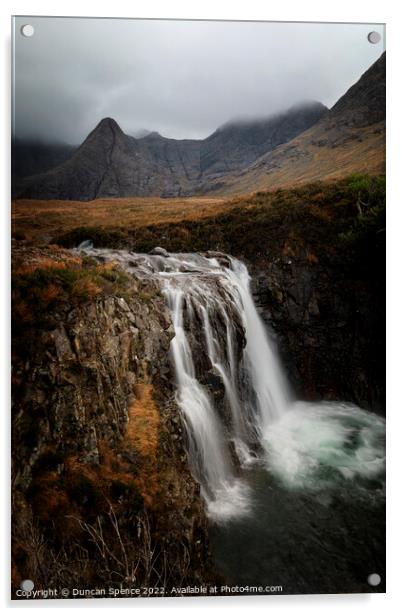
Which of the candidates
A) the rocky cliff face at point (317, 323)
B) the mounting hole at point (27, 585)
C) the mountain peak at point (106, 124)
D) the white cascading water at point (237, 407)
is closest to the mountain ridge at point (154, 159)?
the mountain peak at point (106, 124)

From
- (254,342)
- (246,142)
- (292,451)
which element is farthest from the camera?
(254,342)

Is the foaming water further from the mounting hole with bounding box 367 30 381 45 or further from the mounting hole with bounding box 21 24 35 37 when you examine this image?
the mounting hole with bounding box 21 24 35 37

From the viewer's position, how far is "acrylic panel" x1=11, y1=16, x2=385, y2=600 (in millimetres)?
4129

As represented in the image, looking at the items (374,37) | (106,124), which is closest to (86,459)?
(106,124)

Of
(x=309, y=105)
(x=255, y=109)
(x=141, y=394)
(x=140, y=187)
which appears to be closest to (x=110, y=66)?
(x=140, y=187)

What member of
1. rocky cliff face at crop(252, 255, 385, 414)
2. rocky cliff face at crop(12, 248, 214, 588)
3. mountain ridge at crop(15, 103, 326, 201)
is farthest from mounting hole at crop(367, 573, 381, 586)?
mountain ridge at crop(15, 103, 326, 201)

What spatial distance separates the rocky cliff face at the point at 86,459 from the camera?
157 inches

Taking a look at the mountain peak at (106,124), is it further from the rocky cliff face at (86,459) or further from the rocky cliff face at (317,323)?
the rocky cliff face at (317,323)

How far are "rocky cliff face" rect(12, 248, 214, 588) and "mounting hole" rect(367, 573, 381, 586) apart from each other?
7.09 feet

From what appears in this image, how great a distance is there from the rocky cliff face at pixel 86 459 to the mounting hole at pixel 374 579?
2.16 meters

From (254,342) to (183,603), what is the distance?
214 inches

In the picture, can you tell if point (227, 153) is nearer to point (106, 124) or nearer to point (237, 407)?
point (106, 124)

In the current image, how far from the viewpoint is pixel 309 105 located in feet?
18.4

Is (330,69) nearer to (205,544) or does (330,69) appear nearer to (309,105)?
(309,105)
